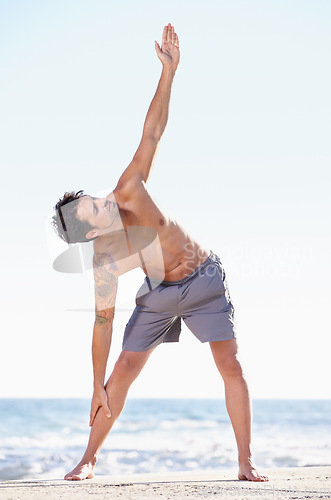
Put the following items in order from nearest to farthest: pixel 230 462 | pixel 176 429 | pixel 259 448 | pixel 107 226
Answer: pixel 107 226 → pixel 230 462 → pixel 259 448 → pixel 176 429

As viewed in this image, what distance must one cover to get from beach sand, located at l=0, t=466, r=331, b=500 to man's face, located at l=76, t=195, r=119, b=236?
51.2 inches

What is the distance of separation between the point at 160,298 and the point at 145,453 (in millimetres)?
8354

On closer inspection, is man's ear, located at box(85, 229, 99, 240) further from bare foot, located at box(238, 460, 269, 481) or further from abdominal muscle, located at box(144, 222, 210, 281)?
bare foot, located at box(238, 460, 269, 481)

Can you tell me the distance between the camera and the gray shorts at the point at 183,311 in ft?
10.3

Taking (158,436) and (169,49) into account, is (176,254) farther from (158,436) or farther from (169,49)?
(158,436)

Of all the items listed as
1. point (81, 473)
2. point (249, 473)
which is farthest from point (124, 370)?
point (249, 473)

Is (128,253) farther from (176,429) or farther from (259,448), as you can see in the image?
(176,429)

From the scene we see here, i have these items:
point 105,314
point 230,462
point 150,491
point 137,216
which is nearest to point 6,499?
point 150,491


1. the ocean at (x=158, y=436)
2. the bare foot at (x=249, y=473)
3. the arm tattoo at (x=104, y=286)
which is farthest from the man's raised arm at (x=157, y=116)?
the ocean at (x=158, y=436)

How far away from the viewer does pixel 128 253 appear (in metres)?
3.13

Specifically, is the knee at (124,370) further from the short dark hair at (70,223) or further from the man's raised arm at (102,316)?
the short dark hair at (70,223)

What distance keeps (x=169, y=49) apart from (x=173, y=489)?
2.43 m

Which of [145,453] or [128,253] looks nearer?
[128,253]

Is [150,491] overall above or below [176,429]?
above
